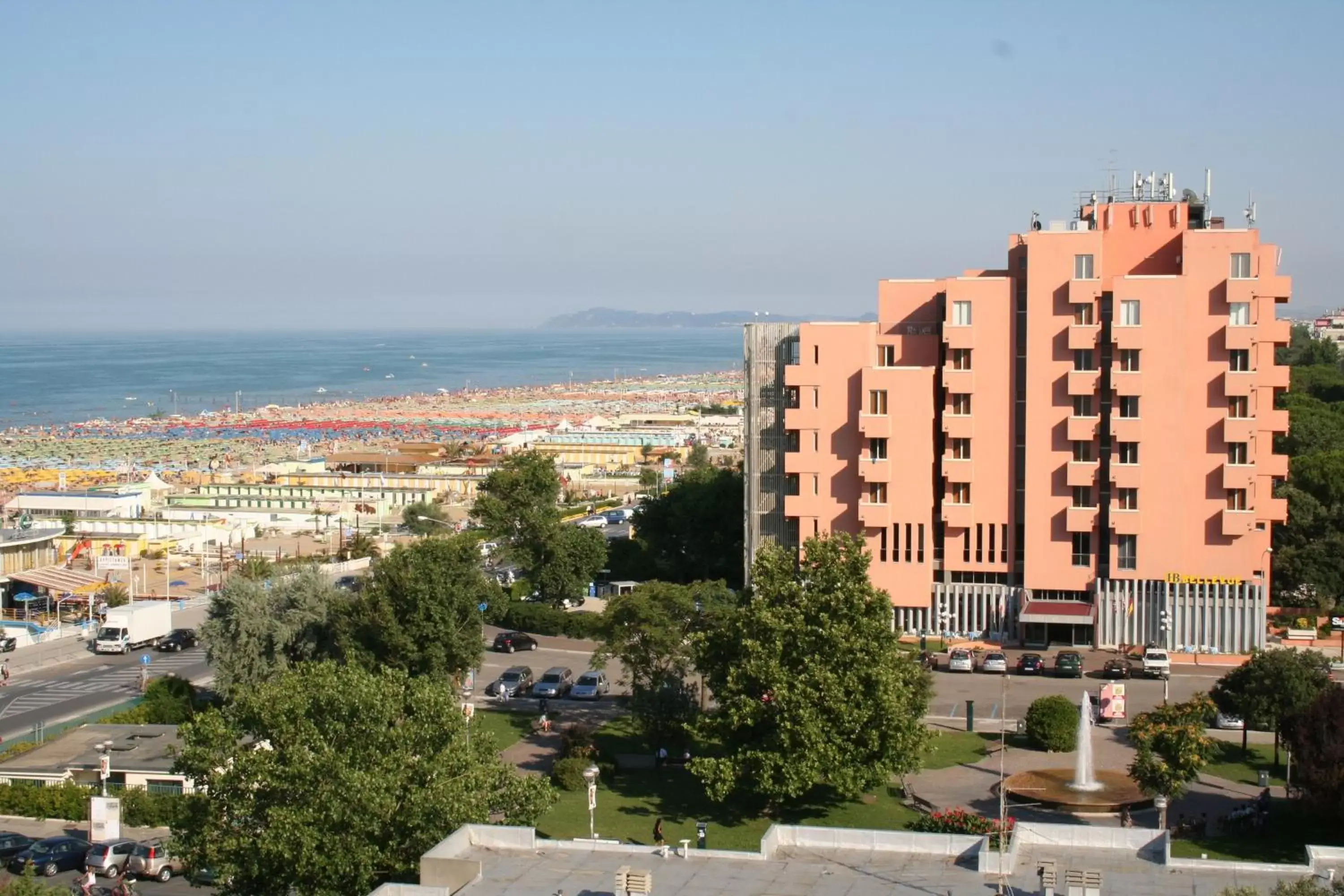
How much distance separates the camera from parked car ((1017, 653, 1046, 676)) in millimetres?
36406

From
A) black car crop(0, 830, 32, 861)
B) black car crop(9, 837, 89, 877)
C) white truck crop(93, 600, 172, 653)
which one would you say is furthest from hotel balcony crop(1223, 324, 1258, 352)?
white truck crop(93, 600, 172, 653)

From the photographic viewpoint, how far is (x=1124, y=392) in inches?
1494

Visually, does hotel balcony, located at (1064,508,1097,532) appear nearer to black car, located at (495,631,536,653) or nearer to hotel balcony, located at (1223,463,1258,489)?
hotel balcony, located at (1223,463,1258,489)

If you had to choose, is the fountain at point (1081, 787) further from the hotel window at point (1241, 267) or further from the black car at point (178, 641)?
the black car at point (178, 641)

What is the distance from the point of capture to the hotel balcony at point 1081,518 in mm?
38750

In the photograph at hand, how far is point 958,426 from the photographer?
129ft

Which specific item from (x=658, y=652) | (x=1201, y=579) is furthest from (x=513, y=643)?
(x=1201, y=579)

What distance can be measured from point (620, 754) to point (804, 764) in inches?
271

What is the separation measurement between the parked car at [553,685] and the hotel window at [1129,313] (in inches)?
632

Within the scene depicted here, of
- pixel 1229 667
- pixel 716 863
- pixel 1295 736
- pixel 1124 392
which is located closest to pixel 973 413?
pixel 1124 392

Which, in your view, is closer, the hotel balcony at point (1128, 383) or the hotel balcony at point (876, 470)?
the hotel balcony at point (1128, 383)

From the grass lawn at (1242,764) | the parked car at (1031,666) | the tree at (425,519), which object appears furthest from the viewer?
the tree at (425,519)

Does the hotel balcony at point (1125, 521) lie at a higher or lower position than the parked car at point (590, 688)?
higher

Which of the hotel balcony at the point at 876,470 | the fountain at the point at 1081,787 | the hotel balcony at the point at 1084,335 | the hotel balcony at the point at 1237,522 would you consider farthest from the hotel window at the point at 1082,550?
the fountain at the point at 1081,787
